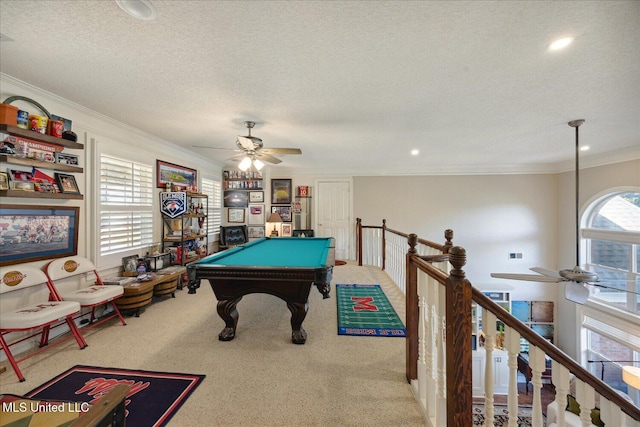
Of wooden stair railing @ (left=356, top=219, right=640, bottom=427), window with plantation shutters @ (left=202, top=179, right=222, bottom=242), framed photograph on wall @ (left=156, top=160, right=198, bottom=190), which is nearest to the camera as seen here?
wooden stair railing @ (left=356, top=219, right=640, bottom=427)

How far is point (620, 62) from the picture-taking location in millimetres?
1876

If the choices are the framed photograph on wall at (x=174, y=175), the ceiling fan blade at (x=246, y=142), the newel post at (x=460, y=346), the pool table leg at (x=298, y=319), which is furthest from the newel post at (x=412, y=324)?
the framed photograph on wall at (x=174, y=175)

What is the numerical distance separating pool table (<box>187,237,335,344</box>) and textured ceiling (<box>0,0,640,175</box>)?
1.63m

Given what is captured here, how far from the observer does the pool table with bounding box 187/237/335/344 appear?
211 centimetres

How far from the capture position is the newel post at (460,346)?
3.79 ft

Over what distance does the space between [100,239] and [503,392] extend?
766 centimetres

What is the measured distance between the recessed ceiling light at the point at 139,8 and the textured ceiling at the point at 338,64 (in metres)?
0.06

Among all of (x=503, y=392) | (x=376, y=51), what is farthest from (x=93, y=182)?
(x=503, y=392)

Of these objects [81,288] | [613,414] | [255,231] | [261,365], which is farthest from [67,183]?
[613,414]

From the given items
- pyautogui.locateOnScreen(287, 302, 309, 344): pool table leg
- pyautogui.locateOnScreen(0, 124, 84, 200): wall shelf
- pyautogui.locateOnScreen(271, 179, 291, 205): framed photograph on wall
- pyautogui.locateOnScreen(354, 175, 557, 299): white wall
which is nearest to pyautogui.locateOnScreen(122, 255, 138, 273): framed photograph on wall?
pyautogui.locateOnScreen(0, 124, 84, 200): wall shelf

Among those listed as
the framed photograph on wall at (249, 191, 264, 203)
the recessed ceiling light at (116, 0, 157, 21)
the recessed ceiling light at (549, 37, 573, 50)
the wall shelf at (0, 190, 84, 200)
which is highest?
the recessed ceiling light at (549, 37, 573, 50)

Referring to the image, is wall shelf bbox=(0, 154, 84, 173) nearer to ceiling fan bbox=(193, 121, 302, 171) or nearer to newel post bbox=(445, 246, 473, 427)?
ceiling fan bbox=(193, 121, 302, 171)

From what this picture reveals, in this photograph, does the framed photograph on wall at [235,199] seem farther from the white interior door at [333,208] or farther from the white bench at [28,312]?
the white bench at [28,312]

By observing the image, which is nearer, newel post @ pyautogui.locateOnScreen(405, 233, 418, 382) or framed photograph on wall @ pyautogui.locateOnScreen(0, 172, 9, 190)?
newel post @ pyautogui.locateOnScreen(405, 233, 418, 382)
